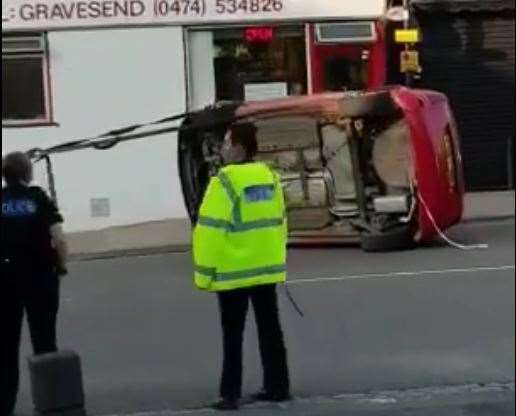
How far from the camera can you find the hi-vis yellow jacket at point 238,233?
6.90m

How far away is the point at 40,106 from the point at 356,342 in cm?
961

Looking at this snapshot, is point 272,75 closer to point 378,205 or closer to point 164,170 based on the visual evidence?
point 164,170

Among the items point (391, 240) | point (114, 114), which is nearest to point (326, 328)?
point (391, 240)

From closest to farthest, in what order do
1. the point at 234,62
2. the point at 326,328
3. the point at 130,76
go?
1. the point at 326,328
2. the point at 130,76
3. the point at 234,62

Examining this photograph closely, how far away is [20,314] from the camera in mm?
7207

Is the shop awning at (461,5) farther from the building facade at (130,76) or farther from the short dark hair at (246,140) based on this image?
the short dark hair at (246,140)

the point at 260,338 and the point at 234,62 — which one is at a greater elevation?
the point at 234,62

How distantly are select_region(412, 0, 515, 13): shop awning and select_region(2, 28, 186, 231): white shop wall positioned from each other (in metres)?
3.83

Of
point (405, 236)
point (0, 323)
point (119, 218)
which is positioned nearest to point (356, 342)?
point (0, 323)

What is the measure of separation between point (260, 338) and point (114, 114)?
1085 centimetres

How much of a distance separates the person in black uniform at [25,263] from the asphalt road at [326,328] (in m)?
0.54

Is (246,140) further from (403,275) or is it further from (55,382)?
(403,275)

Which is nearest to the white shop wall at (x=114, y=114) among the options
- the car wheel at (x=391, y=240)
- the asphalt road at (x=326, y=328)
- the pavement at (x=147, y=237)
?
the pavement at (x=147, y=237)

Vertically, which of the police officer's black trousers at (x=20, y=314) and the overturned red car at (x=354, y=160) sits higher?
the overturned red car at (x=354, y=160)
